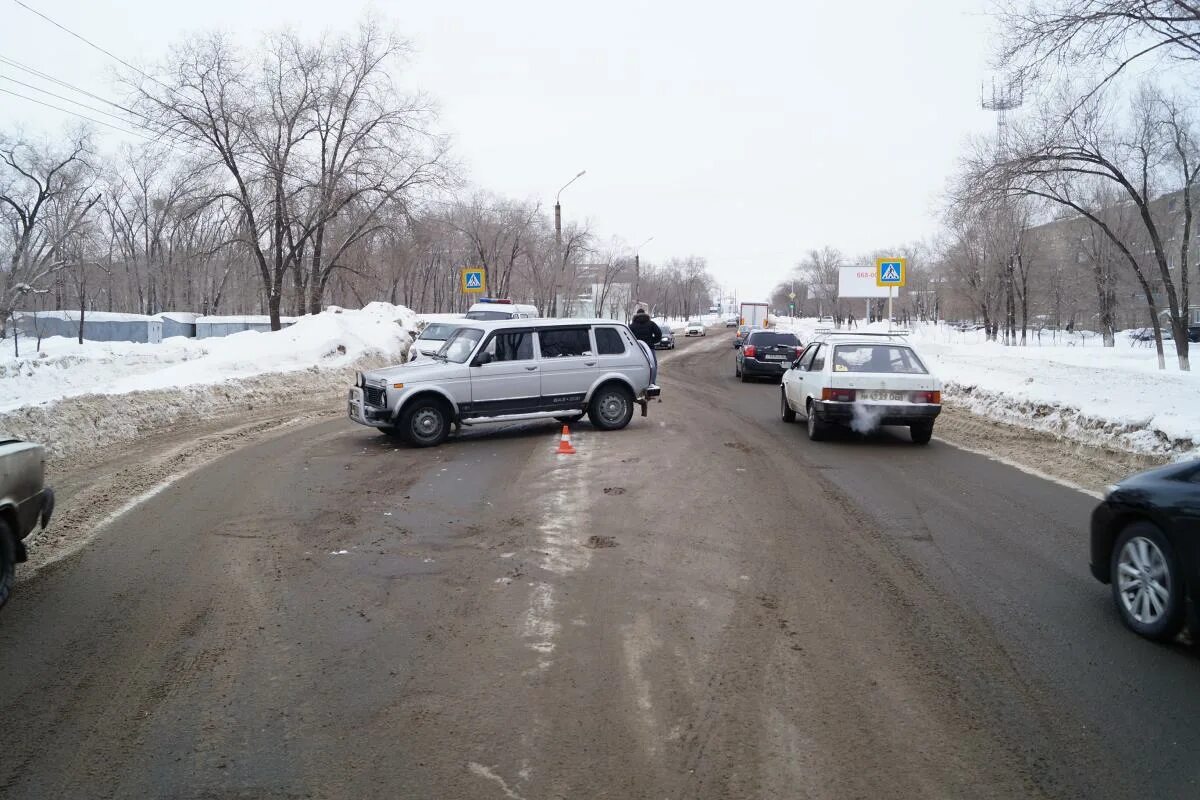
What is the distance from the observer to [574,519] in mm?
7941

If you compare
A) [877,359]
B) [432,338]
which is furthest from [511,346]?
[432,338]

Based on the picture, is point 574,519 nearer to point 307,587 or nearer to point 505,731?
point 307,587

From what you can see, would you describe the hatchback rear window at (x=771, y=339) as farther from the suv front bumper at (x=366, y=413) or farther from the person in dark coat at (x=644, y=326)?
the suv front bumper at (x=366, y=413)

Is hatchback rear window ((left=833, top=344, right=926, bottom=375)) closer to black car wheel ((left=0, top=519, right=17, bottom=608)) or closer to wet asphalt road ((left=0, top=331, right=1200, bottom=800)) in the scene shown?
wet asphalt road ((left=0, top=331, right=1200, bottom=800))

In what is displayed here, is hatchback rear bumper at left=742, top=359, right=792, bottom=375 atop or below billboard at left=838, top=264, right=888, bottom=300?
below

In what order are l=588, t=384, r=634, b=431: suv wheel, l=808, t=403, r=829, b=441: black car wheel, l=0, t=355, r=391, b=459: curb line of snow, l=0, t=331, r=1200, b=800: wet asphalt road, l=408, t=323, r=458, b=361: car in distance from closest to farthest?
l=0, t=331, r=1200, b=800: wet asphalt road → l=0, t=355, r=391, b=459: curb line of snow → l=808, t=403, r=829, b=441: black car wheel → l=588, t=384, r=634, b=431: suv wheel → l=408, t=323, r=458, b=361: car in distance

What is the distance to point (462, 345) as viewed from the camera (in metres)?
13.5

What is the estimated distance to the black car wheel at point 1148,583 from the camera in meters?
4.76

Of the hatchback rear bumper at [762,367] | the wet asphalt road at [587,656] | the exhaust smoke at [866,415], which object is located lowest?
the wet asphalt road at [587,656]

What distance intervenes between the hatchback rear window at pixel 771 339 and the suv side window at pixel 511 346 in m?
13.9

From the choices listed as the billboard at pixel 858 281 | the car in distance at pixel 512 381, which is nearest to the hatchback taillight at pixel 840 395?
the car in distance at pixel 512 381

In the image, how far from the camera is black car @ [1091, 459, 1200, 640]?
4.70 m

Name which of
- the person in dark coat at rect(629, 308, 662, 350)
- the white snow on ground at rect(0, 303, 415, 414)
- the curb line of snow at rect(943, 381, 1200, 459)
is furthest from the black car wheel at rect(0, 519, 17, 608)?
the person in dark coat at rect(629, 308, 662, 350)

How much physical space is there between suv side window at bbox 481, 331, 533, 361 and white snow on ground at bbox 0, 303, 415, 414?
6.40 metres
